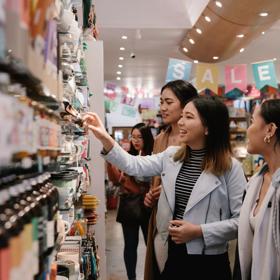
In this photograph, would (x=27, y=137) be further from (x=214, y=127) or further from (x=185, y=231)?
→ (x=214, y=127)

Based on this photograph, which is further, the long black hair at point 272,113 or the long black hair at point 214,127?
the long black hair at point 214,127

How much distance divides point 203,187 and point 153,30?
18.4 feet

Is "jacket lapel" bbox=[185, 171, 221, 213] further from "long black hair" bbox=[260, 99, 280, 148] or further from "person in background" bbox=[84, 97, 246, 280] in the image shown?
"long black hair" bbox=[260, 99, 280, 148]

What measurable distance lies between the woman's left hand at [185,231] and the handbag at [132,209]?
5.85ft

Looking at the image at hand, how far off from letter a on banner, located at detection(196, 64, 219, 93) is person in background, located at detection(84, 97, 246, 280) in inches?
178

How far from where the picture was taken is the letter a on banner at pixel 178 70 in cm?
624

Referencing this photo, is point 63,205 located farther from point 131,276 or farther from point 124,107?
point 124,107

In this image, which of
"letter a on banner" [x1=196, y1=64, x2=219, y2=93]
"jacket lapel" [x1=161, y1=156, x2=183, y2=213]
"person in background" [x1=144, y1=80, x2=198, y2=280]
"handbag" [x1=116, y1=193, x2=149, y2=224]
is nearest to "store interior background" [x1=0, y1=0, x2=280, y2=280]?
"handbag" [x1=116, y1=193, x2=149, y2=224]

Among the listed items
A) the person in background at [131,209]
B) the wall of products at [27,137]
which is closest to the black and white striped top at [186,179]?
the wall of products at [27,137]

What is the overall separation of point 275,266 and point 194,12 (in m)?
5.68

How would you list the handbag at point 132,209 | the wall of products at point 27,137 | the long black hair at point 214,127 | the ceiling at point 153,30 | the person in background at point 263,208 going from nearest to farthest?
the wall of products at point 27,137
the person in background at point 263,208
the long black hair at point 214,127
the handbag at point 132,209
the ceiling at point 153,30

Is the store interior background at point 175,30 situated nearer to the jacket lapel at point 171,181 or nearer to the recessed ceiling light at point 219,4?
the recessed ceiling light at point 219,4

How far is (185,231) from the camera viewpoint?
1942 millimetres

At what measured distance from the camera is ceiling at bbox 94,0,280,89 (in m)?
6.83
